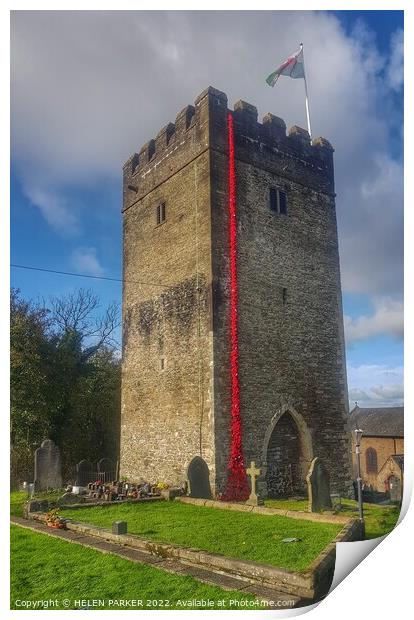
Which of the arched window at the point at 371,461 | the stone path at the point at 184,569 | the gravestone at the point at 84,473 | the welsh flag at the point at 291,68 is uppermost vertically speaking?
the welsh flag at the point at 291,68

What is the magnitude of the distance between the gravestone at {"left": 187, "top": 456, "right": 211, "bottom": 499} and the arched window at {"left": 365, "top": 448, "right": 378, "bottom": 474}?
83.9ft

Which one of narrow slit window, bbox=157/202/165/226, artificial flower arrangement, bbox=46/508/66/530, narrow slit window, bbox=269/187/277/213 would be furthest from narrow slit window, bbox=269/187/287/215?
artificial flower arrangement, bbox=46/508/66/530

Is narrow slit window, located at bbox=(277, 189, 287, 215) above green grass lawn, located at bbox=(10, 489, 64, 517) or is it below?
above

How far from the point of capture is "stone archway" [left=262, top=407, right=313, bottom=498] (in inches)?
509

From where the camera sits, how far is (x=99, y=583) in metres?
5.92

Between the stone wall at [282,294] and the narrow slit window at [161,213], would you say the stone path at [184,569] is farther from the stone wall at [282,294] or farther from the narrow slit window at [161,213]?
the narrow slit window at [161,213]

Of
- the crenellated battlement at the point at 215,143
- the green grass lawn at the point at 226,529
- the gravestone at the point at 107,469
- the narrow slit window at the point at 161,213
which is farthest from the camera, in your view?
the gravestone at the point at 107,469

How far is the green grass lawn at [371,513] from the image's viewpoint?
8.70 metres

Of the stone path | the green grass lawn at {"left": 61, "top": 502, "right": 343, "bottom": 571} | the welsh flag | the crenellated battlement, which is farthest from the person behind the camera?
the crenellated battlement

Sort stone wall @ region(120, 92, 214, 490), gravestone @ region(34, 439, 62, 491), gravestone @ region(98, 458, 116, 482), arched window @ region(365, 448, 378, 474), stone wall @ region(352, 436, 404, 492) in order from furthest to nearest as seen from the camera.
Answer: arched window @ region(365, 448, 378, 474), stone wall @ region(352, 436, 404, 492), gravestone @ region(98, 458, 116, 482), gravestone @ region(34, 439, 62, 491), stone wall @ region(120, 92, 214, 490)

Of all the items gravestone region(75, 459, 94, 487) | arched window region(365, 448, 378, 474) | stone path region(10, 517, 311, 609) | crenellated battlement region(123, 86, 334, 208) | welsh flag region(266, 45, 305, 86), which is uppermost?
crenellated battlement region(123, 86, 334, 208)

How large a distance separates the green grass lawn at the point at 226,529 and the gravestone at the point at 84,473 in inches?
179

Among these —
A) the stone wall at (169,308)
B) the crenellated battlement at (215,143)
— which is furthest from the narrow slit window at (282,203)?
the stone wall at (169,308)

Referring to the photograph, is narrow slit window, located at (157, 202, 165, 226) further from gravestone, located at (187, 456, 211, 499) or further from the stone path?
the stone path
